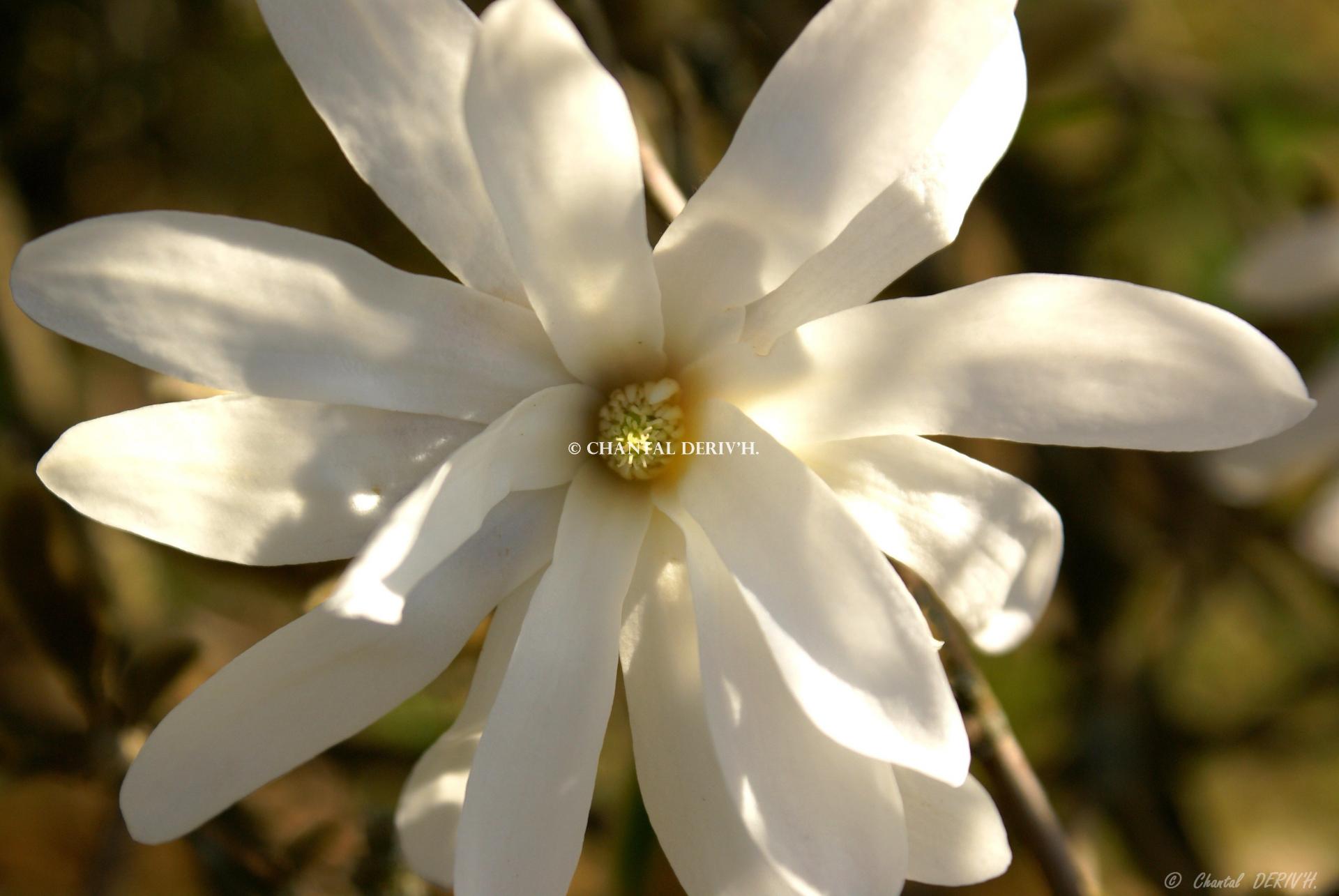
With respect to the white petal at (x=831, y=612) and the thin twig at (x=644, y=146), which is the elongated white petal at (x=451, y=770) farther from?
the thin twig at (x=644, y=146)

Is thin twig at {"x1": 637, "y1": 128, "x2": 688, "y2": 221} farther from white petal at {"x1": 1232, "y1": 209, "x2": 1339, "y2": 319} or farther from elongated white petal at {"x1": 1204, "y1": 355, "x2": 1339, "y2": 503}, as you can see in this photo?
white petal at {"x1": 1232, "y1": 209, "x2": 1339, "y2": 319}

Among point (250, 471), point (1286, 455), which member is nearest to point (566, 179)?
point (250, 471)

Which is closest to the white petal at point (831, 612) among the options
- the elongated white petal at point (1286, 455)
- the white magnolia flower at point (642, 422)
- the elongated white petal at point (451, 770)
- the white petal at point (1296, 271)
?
the white magnolia flower at point (642, 422)

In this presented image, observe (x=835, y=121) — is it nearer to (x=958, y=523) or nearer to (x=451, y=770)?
(x=958, y=523)

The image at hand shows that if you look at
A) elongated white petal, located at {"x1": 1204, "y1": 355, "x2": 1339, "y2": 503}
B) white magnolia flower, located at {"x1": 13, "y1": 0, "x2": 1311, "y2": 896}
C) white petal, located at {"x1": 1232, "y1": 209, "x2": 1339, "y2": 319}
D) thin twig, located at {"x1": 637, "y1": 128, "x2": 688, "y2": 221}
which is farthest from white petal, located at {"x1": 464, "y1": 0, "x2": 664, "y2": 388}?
white petal, located at {"x1": 1232, "y1": 209, "x2": 1339, "y2": 319}

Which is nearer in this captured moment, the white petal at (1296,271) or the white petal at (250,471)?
the white petal at (250,471)

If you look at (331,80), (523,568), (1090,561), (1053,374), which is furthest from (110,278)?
(1090,561)

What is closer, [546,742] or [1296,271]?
[546,742]
